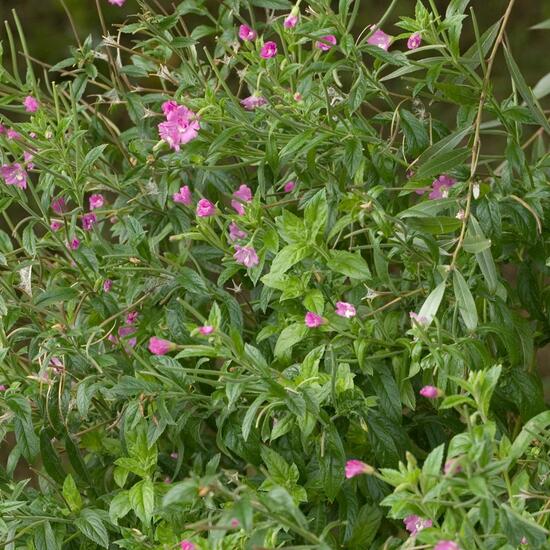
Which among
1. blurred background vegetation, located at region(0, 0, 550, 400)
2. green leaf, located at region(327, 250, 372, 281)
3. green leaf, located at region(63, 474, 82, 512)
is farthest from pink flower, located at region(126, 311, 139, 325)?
blurred background vegetation, located at region(0, 0, 550, 400)

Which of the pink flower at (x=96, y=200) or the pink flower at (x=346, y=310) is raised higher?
the pink flower at (x=346, y=310)

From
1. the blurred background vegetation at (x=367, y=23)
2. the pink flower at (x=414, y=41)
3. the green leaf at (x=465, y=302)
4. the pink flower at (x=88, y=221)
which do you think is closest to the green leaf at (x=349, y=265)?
the green leaf at (x=465, y=302)

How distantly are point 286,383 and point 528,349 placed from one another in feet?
1.22

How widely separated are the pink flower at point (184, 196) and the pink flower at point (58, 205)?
0.18 meters

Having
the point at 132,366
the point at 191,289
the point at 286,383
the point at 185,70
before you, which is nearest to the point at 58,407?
the point at 132,366

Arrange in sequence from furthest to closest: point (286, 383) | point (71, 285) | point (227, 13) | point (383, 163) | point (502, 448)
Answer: point (227, 13) → point (71, 285) → point (383, 163) → point (286, 383) → point (502, 448)

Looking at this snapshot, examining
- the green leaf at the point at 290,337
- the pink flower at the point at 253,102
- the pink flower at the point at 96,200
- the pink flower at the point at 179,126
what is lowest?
the green leaf at the point at 290,337

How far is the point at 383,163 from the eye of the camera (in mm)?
1594

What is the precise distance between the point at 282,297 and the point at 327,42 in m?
0.37

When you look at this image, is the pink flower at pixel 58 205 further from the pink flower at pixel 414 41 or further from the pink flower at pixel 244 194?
the pink flower at pixel 414 41

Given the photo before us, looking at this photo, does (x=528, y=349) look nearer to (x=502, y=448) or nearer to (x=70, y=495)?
(x=502, y=448)

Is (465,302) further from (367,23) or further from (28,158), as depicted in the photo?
(367,23)

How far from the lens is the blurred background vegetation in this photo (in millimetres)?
4242

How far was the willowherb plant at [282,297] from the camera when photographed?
141 centimetres
